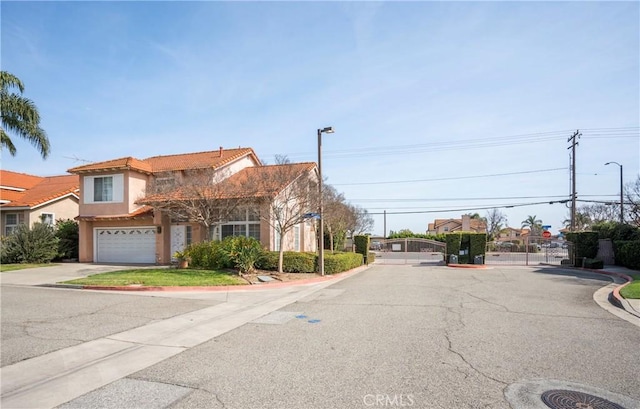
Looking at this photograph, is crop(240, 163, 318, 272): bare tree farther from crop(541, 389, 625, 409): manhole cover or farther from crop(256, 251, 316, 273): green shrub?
crop(541, 389, 625, 409): manhole cover

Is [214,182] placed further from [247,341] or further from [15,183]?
[15,183]

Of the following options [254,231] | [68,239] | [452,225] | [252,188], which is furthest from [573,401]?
[452,225]

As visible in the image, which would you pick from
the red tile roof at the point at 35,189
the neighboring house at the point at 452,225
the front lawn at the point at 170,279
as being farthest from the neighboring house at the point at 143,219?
the neighboring house at the point at 452,225

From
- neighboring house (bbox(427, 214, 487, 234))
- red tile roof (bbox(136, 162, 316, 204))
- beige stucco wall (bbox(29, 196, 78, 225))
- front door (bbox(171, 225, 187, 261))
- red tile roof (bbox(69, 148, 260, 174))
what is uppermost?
red tile roof (bbox(69, 148, 260, 174))

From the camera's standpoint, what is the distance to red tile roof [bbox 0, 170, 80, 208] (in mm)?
28312

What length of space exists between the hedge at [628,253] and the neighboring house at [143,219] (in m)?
18.4

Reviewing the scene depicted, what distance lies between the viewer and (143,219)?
2297 cm

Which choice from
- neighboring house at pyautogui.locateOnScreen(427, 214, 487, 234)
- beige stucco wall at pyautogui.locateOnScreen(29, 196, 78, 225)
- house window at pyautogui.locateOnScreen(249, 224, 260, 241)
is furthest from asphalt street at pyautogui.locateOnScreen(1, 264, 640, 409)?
neighboring house at pyautogui.locateOnScreen(427, 214, 487, 234)

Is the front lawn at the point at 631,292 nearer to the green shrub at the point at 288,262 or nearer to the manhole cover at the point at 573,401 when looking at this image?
the manhole cover at the point at 573,401

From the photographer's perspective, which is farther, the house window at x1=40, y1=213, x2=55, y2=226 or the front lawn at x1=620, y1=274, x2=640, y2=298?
the house window at x1=40, y1=213, x2=55, y2=226

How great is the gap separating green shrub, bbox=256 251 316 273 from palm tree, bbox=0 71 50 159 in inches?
557

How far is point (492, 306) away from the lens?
11.0 meters

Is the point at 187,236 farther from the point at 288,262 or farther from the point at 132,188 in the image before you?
the point at 288,262

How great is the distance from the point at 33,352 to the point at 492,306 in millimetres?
10443
